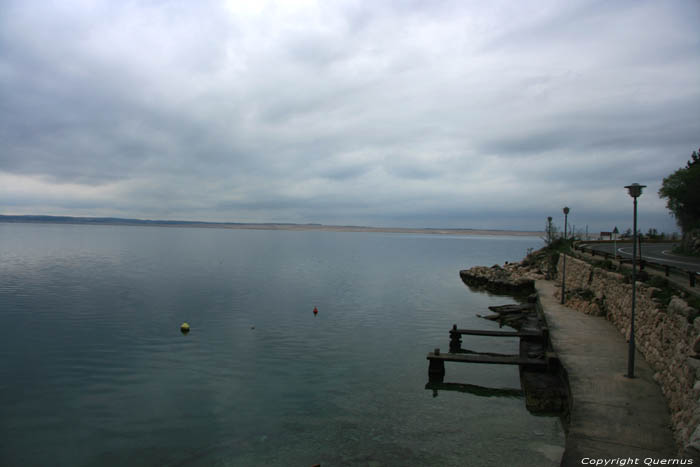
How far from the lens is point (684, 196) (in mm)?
38031

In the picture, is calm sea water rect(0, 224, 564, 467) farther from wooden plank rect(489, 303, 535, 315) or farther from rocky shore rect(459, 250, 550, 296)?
rocky shore rect(459, 250, 550, 296)

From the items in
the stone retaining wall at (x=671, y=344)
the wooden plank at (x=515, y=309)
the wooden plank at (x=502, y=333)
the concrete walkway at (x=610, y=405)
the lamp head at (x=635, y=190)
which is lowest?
the wooden plank at (x=515, y=309)

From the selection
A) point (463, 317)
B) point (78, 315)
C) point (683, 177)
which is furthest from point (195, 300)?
point (683, 177)

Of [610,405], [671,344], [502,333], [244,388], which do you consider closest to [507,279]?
[502,333]

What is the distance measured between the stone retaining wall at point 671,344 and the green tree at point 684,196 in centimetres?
2316

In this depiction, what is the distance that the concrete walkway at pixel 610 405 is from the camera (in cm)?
859

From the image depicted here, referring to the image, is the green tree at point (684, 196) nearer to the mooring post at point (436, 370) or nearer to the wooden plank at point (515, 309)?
the wooden plank at point (515, 309)

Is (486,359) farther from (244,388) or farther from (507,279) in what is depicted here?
(507,279)

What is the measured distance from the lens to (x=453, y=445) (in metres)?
11.5

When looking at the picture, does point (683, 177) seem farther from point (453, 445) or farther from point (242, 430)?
point (242, 430)

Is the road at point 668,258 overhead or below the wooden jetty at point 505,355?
overhead

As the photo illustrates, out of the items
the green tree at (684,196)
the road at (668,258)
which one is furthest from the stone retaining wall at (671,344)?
the green tree at (684,196)

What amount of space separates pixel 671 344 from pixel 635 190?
4.11 metres

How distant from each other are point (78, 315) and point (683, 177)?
47390 mm
